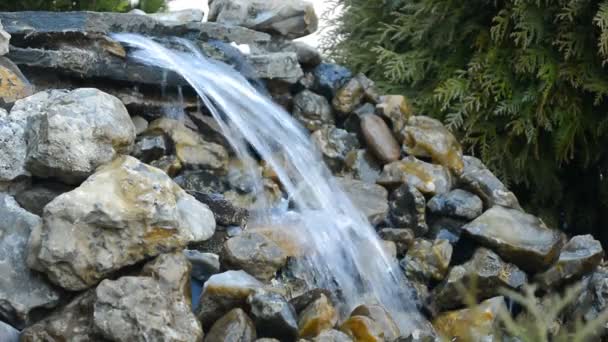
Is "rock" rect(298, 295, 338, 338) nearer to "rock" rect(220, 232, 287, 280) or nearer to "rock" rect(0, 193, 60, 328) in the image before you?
"rock" rect(220, 232, 287, 280)

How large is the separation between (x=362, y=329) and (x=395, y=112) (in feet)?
5.46

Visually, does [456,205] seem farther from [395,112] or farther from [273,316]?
[273,316]

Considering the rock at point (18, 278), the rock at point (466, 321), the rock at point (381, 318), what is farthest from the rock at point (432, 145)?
the rock at point (18, 278)

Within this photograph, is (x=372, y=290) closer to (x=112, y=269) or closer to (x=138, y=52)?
(x=112, y=269)

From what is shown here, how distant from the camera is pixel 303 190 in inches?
155

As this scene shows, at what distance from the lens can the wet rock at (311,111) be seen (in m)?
4.52

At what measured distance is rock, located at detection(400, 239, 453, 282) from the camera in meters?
3.67

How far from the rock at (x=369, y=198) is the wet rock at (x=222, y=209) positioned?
632mm

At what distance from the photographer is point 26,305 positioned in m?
2.86

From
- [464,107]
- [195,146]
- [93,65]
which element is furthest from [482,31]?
[93,65]

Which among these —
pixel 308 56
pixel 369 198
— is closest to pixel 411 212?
pixel 369 198

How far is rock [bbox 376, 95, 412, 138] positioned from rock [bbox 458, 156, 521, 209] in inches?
15.8

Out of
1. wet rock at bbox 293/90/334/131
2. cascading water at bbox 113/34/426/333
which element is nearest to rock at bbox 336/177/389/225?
cascading water at bbox 113/34/426/333

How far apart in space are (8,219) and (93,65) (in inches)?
41.7
